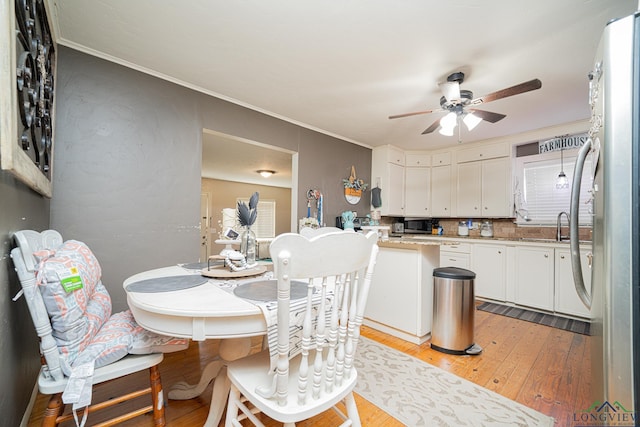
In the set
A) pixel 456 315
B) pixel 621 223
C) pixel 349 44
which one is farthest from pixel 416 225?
pixel 621 223

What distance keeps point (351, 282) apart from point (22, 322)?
162 cm

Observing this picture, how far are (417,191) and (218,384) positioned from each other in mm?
4295

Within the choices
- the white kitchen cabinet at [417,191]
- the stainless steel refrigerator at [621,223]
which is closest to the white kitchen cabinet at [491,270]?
the white kitchen cabinet at [417,191]

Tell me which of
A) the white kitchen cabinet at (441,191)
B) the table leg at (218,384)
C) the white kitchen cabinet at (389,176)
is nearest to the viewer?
the table leg at (218,384)

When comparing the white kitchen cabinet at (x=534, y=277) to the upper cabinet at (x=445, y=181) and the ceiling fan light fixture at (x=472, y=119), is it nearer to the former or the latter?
the upper cabinet at (x=445, y=181)

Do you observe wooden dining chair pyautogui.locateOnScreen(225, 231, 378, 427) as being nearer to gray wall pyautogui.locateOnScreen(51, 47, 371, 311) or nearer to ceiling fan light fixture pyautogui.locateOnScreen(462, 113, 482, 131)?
gray wall pyautogui.locateOnScreen(51, 47, 371, 311)

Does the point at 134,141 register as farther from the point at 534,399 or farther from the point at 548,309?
the point at 548,309

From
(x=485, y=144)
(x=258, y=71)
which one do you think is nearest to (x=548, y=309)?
(x=485, y=144)

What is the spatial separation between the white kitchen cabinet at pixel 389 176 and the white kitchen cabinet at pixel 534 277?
1.83 meters

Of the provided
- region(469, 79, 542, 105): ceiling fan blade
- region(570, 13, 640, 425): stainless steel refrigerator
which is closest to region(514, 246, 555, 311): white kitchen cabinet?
region(469, 79, 542, 105): ceiling fan blade

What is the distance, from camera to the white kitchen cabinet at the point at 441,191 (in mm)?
4492

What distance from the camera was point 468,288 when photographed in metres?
2.18

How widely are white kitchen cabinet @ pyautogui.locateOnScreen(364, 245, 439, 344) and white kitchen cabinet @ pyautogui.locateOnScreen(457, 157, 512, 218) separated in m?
2.23

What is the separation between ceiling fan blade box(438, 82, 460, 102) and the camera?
2191 mm
